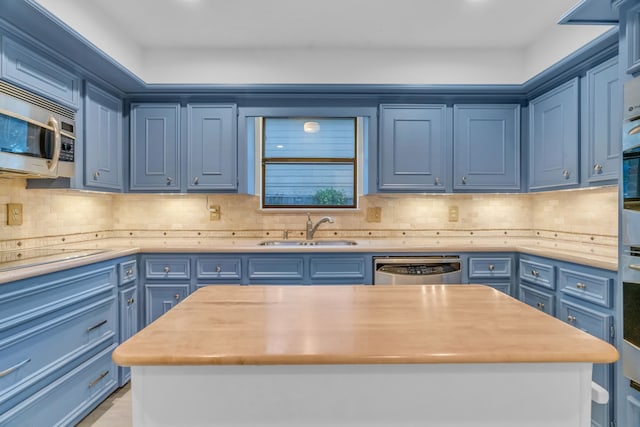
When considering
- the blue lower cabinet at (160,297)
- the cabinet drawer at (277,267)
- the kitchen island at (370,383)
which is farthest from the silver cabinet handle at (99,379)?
the kitchen island at (370,383)

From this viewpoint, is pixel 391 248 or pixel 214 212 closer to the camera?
pixel 391 248

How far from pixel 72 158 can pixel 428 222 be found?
310 centimetres

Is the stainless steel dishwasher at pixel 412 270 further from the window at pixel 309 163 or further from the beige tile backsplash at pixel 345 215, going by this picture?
the window at pixel 309 163

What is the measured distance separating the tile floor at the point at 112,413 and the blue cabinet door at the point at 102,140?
158cm

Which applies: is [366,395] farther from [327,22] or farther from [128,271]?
[327,22]

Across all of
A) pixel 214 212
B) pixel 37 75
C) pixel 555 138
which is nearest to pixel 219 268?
pixel 214 212

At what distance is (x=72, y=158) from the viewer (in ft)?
7.93

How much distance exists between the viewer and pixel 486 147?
3.18m

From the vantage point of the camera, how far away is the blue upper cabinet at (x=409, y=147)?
316 cm

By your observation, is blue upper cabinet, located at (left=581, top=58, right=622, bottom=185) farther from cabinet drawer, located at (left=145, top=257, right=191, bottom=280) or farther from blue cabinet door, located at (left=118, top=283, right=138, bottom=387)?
blue cabinet door, located at (left=118, top=283, right=138, bottom=387)

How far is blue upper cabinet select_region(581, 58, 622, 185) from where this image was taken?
2.21m

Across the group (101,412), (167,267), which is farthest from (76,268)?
(101,412)

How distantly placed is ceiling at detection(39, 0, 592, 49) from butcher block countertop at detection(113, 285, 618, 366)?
2.26m

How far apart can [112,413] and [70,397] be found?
326 millimetres
